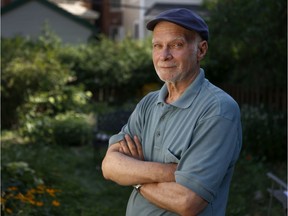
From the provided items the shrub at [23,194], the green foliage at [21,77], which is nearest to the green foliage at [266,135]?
the shrub at [23,194]

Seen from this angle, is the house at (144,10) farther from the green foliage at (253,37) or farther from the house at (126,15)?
the green foliage at (253,37)

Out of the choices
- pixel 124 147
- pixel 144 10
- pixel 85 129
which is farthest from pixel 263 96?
pixel 144 10

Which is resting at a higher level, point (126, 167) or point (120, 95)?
point (126, 167)

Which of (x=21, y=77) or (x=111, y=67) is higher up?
(x=21, y=77)

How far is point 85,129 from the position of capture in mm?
11320

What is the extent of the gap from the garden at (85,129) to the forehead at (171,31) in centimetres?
347

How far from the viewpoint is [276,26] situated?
28.7ft

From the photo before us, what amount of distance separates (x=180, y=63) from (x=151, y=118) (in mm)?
342

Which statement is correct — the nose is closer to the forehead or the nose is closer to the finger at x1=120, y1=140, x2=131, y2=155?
the forehead

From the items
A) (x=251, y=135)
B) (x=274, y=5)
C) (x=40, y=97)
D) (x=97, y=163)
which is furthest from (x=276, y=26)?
(x=40, y=97)

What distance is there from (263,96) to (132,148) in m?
8.58

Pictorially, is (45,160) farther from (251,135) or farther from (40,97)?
(40,97)

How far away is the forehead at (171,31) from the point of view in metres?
2.24

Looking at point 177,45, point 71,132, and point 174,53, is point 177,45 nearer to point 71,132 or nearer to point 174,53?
point 174,53
